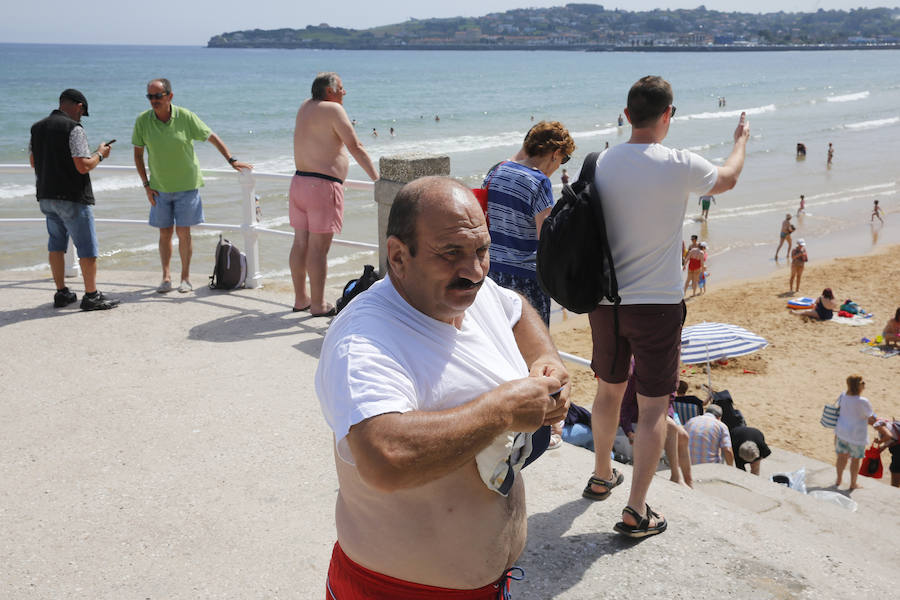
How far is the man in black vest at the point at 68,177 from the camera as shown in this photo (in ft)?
19.4

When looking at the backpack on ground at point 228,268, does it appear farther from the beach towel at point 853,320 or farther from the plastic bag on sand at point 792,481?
the beach towel at point 853,320

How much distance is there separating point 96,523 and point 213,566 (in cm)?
66

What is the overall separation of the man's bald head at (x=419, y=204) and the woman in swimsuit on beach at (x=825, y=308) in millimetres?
14285

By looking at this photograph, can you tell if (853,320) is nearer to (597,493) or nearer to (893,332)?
(893,332)

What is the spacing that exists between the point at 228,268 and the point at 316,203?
1.38 metres

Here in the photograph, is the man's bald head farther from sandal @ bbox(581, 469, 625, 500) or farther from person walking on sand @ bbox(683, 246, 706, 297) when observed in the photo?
person walking on sand @ bbox(683, 246, 706, 297)

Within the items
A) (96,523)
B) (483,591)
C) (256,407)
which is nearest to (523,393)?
(483,591)

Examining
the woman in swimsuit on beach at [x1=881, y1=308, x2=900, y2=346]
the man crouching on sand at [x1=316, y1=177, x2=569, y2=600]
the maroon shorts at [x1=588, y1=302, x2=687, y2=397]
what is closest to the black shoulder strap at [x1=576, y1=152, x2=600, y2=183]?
the maroon shorts at [x1=588, y1=302, x2=687, y2=397]

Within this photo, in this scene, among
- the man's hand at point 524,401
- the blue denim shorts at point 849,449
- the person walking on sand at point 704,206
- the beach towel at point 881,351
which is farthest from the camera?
the person walking on sand at point 704,206

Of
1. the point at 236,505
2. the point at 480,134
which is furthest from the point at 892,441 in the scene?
the point at 480,134

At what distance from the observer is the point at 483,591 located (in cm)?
191

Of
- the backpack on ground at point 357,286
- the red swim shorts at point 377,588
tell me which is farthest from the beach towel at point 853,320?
the red swim shorts at point 377,588

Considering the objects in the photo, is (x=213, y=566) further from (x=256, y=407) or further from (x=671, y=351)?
(x=671, y=351)

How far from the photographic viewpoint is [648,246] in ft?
10.5
